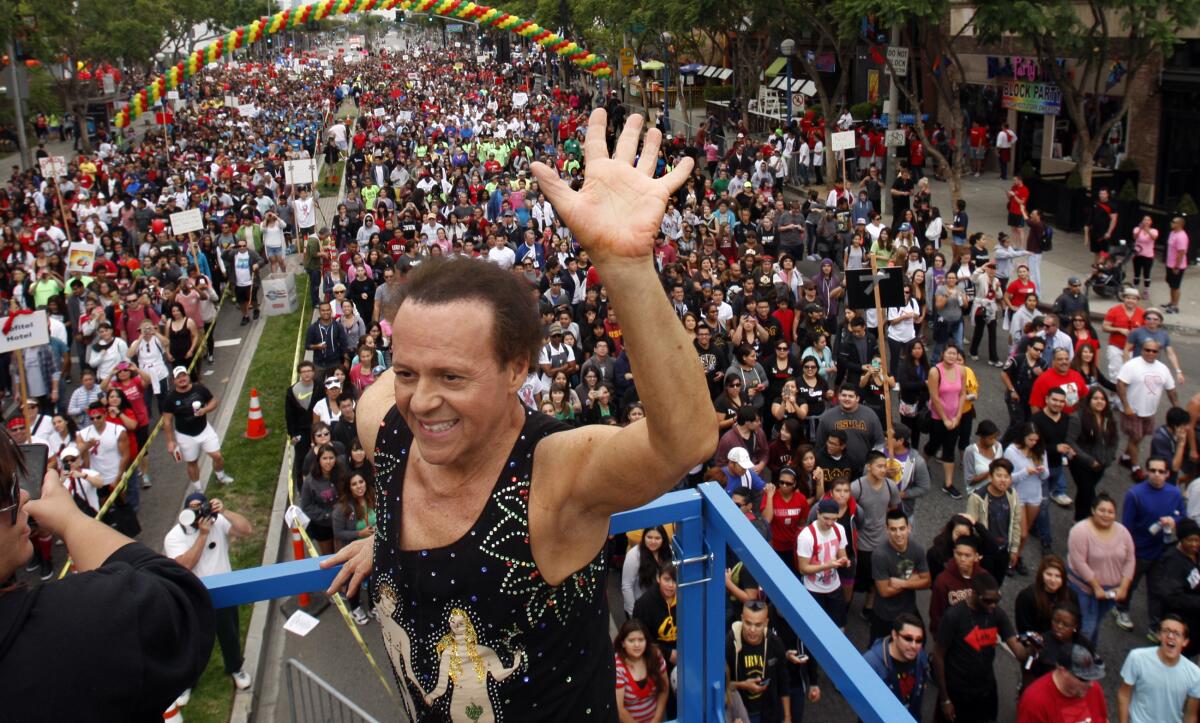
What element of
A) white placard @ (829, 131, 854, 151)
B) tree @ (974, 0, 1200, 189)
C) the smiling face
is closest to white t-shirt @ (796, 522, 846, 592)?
the smiling face

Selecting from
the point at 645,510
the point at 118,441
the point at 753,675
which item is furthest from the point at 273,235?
the point at 645,510

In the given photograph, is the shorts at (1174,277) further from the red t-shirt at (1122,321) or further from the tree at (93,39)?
the tree at (93,39)

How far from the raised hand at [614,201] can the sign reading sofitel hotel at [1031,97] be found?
25275 millimetres

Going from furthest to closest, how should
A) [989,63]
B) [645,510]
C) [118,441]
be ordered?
1. [989,63]
2. [118,441]
3. [645,510]

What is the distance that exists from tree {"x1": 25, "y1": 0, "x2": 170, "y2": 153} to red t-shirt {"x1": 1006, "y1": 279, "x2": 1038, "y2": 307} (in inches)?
1242

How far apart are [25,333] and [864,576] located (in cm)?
828

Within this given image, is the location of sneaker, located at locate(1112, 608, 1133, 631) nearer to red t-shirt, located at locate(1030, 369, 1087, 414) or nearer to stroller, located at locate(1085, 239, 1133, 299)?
red t-shirt, located at locate(1030, 369, 1087, 414)

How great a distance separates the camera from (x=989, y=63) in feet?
91.8

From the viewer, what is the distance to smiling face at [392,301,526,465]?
77.2 inches

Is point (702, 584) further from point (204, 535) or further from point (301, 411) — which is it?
point (301, 411)

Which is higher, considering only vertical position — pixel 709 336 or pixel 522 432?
pixel 522 432

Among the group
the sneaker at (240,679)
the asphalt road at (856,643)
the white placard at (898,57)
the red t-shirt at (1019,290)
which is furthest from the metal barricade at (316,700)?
the white placard at (898,57)

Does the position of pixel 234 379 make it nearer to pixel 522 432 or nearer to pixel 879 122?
pixel 522 432

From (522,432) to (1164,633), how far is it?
529 cm
